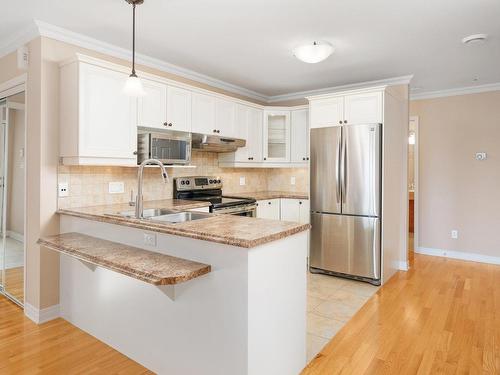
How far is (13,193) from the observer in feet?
10.7

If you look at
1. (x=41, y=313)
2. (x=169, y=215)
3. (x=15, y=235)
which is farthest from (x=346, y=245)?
(x=15, y=235)

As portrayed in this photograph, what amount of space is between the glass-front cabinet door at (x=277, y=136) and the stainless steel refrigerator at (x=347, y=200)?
2.96 ft

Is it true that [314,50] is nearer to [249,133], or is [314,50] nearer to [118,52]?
[249,133]

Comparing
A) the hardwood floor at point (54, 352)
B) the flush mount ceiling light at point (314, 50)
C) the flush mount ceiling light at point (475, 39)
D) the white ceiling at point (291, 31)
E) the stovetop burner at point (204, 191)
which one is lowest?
the hardwood floor at point (54, 352)

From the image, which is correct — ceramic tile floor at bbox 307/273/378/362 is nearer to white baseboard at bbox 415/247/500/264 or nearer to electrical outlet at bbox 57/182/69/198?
white baseboard at bbox 415/247/500/264

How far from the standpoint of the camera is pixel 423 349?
2.52m

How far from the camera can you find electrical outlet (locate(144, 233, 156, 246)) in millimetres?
2241

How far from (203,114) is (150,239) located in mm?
2127

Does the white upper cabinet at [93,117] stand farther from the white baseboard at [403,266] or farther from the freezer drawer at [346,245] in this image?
the white baseboard at [403,266]

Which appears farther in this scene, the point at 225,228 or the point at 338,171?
the point at 338,171

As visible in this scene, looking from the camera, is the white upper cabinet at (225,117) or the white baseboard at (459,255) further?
the white baseboard at (459,255)

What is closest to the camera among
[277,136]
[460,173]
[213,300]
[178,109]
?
[213,300]

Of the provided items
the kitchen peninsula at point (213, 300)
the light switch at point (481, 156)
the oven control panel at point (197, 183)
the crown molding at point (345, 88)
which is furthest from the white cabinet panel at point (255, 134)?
the light switch at point (481, 156)

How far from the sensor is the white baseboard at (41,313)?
2916 mm
